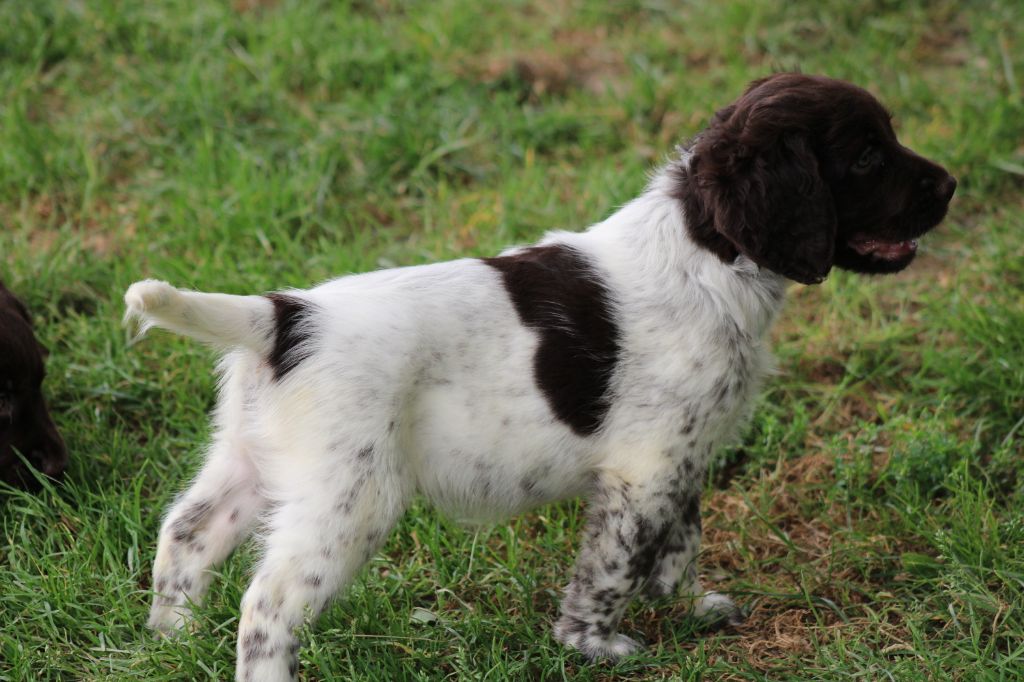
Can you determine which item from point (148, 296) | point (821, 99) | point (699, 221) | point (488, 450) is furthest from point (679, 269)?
point (148, 296)

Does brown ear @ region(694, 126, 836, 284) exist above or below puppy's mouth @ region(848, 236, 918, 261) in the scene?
above

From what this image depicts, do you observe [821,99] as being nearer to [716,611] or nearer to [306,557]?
[716,611]

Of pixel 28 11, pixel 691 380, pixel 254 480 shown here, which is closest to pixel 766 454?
pixel 691 380

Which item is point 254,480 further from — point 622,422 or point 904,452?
point 904,452

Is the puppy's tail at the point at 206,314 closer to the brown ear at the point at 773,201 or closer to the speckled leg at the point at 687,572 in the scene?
the brown ear at the point at 773,201

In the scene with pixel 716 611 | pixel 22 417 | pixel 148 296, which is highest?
pixel 148 296

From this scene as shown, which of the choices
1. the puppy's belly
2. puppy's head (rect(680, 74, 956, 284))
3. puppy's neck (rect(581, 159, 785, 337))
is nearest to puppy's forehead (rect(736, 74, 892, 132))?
puppy's head (rect(680, 74, 956, 284))

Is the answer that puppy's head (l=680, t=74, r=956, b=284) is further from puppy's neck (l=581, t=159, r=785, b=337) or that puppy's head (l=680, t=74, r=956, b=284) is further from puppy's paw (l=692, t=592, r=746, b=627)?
puppy's paw (l=692, t=592, r=746, b=627)

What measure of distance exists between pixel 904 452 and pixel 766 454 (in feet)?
1.52

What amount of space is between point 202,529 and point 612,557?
1.14 m

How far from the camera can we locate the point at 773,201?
311 cm

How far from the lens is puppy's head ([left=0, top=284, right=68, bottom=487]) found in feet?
12.5

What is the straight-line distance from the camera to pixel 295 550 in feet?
9.64

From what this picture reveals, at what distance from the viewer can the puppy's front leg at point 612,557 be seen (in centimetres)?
323
